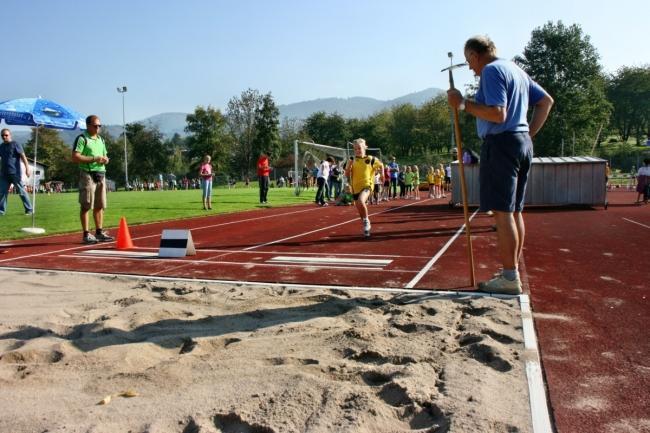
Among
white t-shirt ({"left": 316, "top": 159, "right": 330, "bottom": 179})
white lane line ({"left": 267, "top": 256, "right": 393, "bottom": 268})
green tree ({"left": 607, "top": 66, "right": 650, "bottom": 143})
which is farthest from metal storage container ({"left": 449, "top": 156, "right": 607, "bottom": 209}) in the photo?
green tree ({"left": 607, "top": 66, "right": 650, "bottom": 143})

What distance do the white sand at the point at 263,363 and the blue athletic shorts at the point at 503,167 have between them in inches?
34.2

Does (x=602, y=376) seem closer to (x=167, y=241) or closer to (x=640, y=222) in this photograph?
(x=167, y=241)

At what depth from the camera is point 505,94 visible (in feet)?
14.0

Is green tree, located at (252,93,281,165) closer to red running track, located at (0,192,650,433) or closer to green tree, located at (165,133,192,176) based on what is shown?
green tree, located at (165,133,192,176)

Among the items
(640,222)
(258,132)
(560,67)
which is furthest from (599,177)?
(258,132)

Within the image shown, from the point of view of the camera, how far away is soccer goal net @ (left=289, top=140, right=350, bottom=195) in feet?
89.2

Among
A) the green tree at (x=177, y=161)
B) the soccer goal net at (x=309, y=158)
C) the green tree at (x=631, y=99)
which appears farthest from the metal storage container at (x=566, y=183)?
the green tree at (x=631, y=99)

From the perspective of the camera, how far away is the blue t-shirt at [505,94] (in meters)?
4.26

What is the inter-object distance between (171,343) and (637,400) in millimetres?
2764

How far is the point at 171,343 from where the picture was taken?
3.44m

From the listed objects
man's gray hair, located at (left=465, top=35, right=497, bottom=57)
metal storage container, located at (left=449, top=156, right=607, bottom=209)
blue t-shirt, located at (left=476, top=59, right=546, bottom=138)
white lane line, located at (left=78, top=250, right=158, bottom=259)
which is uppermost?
man's gray hair, located at (left=465, top=35, right=497, bottom=57)

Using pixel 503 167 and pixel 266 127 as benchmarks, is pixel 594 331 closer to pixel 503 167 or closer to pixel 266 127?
pixel 503 167

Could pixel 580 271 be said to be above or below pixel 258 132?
below

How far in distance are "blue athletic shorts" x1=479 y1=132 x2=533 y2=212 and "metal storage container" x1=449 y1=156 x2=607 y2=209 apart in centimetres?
1209
